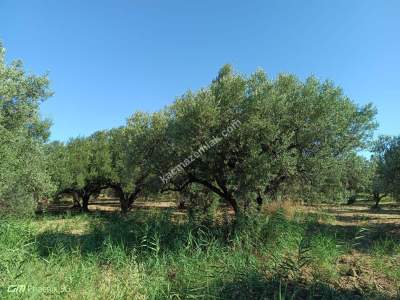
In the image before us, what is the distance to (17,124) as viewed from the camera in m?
14.8

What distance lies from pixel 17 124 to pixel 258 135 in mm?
9870

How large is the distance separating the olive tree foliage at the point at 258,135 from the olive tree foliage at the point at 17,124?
6.04 metres

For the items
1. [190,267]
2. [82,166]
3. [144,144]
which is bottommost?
[190,267]

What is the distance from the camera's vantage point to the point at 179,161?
658 inches

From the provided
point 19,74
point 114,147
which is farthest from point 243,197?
point 114,147

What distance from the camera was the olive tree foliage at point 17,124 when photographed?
45.0ft

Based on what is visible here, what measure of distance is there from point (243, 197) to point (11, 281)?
1088cm

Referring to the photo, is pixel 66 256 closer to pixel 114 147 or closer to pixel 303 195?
pixel 303 195

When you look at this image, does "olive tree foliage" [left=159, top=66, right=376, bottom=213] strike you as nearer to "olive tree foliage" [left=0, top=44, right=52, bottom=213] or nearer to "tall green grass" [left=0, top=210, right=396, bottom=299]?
"tall green grass" [left=0, top=210, right=396, bottom=299]

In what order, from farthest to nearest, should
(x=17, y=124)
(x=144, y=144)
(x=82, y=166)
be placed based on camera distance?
(x=82, y=166) → (x=144, y=144) → (x=17, y=124)

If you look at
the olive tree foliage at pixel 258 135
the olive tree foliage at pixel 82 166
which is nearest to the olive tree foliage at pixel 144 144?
the olive tree foliage at pixel 258 135

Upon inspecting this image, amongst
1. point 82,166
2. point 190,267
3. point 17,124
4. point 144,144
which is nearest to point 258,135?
point 144,144

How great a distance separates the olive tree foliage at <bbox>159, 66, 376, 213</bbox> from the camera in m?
15.7

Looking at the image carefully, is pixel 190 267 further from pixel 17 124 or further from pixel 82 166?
pixel 82 166
